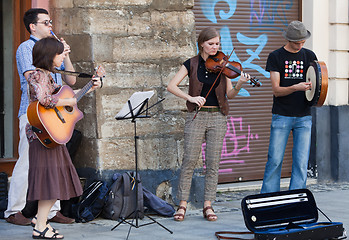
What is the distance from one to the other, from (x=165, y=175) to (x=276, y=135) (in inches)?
51.1

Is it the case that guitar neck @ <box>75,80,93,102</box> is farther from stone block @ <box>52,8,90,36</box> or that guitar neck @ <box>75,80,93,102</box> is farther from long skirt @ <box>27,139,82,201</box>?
stone block @ <box>52,8,90,36</box>

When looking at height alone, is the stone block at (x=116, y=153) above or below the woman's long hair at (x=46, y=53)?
below

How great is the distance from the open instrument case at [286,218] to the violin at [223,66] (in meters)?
1.29

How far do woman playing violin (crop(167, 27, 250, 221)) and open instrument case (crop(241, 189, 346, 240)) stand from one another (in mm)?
1069

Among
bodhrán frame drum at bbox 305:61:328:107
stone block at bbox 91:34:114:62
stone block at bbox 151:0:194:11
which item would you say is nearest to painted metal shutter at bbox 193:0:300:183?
stone block at bbox 151:0:194:11

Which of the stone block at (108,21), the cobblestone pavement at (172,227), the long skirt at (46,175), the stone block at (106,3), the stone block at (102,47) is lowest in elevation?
the cobblestone pavement at (172,227)

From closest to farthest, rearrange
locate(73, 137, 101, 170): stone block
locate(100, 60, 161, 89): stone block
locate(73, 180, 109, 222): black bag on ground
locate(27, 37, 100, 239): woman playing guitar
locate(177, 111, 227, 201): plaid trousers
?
locate(27, 37, 100, 239): woman playing guitar
locate(73, 180, 109, 222): black bag on ground
locate(177, 111, 227, 201): plaid trousers
locate(73, 137, 101, 170): stone block
locate(100, 60, 161, 89): stone block

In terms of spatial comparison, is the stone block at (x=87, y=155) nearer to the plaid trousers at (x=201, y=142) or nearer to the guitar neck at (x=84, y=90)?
the plaid trousers at (x=201, y=142)

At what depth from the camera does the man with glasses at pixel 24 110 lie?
21.3 feet

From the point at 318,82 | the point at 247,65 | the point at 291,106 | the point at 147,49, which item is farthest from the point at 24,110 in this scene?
the point at 247,65

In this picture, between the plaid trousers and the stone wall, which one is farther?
the stone wall

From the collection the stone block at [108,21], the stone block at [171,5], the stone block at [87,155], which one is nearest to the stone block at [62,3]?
the stone block at [108,21]

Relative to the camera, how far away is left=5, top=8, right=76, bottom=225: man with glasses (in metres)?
6.50

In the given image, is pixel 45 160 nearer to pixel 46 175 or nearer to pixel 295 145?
pixel 46 175
